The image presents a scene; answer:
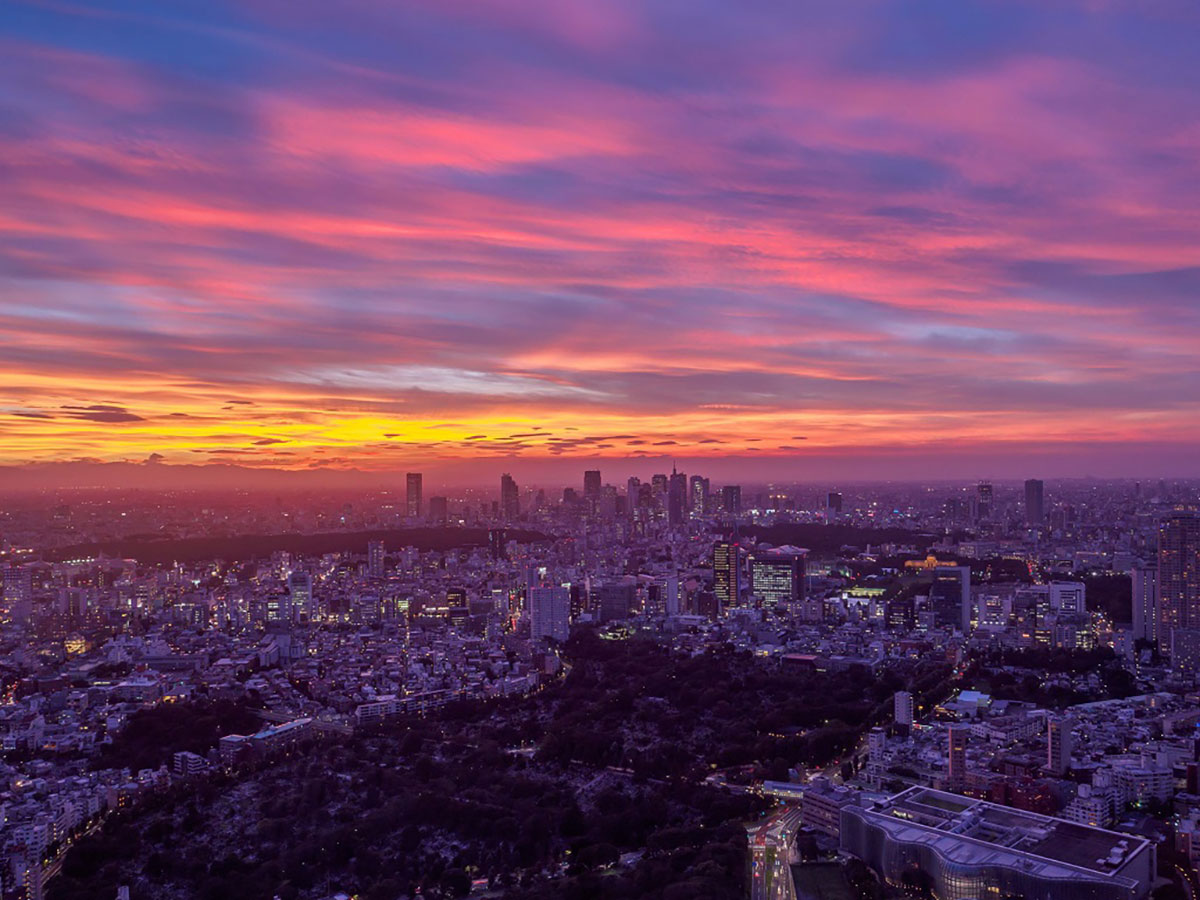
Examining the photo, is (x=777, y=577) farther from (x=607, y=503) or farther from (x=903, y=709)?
(x=607, y=503)

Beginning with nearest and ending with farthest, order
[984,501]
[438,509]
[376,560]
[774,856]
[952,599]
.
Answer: [774,856] → [952,599] → [376,560] → [984,501] → [438,509]

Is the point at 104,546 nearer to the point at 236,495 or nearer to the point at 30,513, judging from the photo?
the point at 30,513

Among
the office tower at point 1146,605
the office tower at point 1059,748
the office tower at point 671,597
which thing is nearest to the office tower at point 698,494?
the office tower at point 671,597

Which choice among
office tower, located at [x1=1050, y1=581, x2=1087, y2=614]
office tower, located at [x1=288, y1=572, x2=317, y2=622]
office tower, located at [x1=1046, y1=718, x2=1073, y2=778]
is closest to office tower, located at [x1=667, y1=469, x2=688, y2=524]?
office tower, located at [x1=288, y1=572, x2=317, y2=622]

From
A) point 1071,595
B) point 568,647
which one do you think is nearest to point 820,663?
point 568,647

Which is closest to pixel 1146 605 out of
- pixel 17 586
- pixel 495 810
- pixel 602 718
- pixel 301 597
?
pixel 602 718
